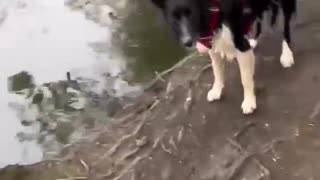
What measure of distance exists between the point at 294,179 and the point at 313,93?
0.46m

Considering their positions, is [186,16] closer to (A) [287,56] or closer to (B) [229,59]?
(B) [229,59]

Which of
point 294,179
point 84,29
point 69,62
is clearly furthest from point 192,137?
point 84,29

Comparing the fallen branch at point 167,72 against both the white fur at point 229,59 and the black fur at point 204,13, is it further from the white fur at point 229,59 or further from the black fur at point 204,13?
the black fur at point 204,13

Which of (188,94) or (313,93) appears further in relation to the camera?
(188,94)

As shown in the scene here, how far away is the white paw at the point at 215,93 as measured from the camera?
3010 mm

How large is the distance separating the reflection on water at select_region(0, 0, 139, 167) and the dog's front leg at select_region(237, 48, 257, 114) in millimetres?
857

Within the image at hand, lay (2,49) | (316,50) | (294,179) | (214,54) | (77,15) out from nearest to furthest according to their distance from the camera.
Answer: (294,179) → (214,54) → (316,50) → (2,49) → (77,15)

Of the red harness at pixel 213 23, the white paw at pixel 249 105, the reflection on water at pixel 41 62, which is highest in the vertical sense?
the red harness at pixel 213 23

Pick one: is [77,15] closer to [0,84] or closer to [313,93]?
[0,84]

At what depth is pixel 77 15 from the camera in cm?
433

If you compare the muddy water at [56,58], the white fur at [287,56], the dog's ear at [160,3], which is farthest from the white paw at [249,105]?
the muddy water at [56,58]

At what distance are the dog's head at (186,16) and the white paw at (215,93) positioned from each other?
0.55m

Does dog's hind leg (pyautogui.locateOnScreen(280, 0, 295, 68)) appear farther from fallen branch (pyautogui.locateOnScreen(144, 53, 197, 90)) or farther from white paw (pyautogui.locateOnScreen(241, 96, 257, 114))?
fallen branch (pyautogui.locateOnScreen(144, 53, 197, 90))

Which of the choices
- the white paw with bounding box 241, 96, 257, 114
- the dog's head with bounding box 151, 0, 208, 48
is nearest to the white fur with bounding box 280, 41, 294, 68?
the white paw with bounding box 241, 96, 257, 114
